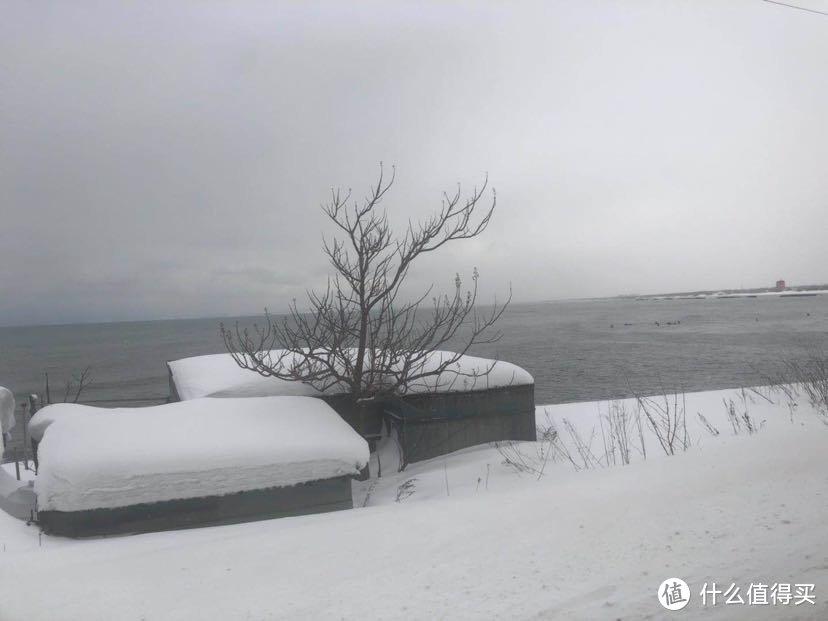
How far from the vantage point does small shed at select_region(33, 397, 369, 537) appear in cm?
577

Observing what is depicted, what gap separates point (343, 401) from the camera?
10.5 m

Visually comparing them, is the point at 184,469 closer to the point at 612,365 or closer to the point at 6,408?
the point at 6,408

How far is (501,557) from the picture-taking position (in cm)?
346

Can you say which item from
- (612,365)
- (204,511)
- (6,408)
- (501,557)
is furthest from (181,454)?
(612,365)

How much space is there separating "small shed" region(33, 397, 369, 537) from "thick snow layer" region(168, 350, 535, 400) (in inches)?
78.1

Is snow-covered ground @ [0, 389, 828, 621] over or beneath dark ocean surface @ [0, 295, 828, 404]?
over

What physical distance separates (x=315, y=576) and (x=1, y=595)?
83.5 inches

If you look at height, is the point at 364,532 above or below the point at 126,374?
above

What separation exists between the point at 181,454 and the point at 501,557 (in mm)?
4309

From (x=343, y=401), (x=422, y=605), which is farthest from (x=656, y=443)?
(x=422, y=605)

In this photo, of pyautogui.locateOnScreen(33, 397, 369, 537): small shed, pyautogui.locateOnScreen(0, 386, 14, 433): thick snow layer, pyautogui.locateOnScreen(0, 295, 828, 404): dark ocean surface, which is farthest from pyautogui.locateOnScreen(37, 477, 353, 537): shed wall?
pyautogui.locateOnScreen(0, 295, 828, 404): dark ocean surface

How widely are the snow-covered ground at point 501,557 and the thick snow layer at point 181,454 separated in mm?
677

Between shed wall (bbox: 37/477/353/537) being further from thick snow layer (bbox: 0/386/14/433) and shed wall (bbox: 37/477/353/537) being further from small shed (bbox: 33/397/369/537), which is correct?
thick snow layer (bbox: 0/386/14/433)

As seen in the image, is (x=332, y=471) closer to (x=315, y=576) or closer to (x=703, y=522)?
(x=315, y=576)
